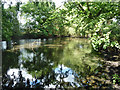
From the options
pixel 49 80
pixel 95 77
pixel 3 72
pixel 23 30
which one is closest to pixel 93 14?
pixel 95 77

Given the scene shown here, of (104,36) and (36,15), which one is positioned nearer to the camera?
(104,36)

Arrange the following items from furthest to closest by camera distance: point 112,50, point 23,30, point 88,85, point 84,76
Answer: point 23,30, point 112,50, point 84,76, point 88,85

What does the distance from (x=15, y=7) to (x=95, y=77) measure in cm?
2705

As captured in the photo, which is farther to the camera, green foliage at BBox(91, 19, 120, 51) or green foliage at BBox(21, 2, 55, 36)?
green foliage at BBox(21, 2, 55, 36)

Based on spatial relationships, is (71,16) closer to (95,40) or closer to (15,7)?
(95,40)

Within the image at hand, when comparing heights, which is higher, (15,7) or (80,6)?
(15,7)

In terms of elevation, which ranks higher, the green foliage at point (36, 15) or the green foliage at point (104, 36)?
the green foliage at point (36, 15)

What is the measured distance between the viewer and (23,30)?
32375 millimetres

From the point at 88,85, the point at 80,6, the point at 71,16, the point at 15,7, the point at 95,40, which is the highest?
the point at 15,7

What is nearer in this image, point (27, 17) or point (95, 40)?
point (95, 40)

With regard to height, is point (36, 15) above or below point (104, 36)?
above

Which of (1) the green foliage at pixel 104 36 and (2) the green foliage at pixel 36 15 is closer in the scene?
(1) the green foliage at pixel 104 36

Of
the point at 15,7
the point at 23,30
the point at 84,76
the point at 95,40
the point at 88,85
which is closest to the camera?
the point at 88,85

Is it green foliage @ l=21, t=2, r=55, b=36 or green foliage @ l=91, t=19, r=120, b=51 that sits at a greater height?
green foliage @ l=21, t=2, r=55, b=36
